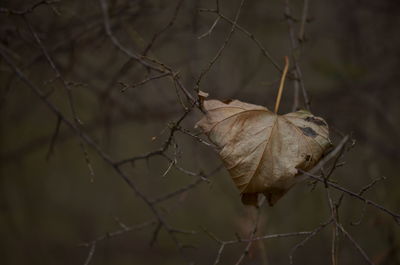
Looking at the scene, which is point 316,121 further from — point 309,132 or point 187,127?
point 187,127

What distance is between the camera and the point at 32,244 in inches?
141

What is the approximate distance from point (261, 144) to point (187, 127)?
157 cm

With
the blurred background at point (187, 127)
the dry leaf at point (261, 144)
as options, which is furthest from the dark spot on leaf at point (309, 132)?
the blurred background at point (187, 127)

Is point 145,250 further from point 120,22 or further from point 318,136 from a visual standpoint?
point 318,136

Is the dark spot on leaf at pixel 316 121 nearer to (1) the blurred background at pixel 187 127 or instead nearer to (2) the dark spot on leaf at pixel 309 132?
(2) the dark spot on leaf at pixel 309 132

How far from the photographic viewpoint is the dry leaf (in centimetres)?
121

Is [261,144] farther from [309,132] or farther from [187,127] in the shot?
[187,127]

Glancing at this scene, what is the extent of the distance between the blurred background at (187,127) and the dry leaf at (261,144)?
2.89ft

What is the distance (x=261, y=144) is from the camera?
48.4 inches

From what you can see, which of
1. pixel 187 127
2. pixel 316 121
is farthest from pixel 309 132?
pixel 187 127

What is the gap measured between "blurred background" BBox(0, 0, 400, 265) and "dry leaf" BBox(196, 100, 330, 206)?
0.88 meters

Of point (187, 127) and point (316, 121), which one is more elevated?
point (187, 127)

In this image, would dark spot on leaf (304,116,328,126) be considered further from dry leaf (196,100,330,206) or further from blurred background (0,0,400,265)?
blurred background (0,0,400,265)

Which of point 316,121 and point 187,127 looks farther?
point 187,127
